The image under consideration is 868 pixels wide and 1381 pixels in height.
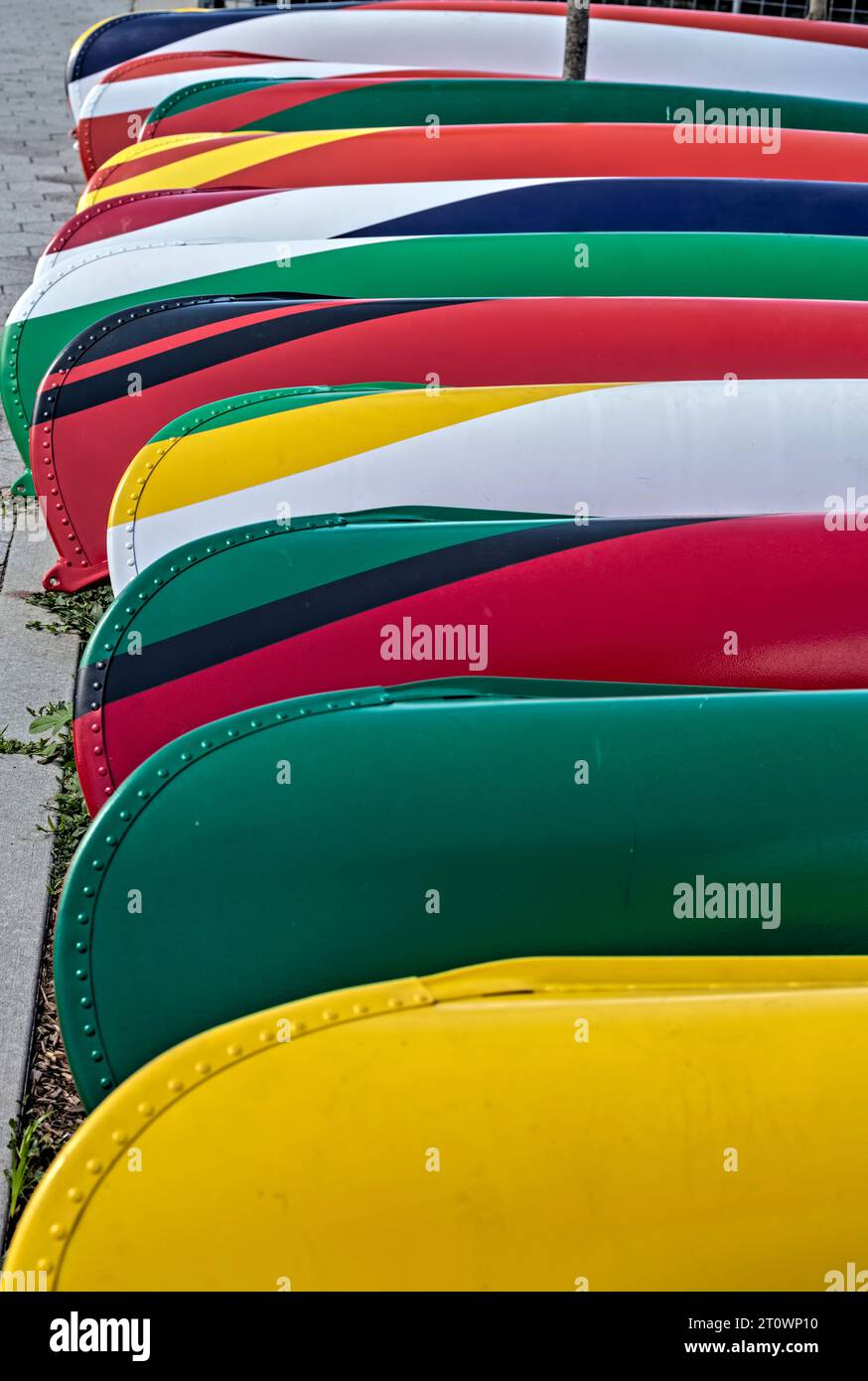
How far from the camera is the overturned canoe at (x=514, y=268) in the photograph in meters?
Result: 4.77

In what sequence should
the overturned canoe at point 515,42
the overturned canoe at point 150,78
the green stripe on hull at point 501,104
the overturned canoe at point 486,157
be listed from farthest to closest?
the overturned canoe at point 515,42
the overturned canoe at point 150,78
the green stripe on hull at point 501,104
the overturned canoe at point 486,157

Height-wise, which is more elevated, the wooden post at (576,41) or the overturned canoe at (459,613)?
the wooden post at (576,41)

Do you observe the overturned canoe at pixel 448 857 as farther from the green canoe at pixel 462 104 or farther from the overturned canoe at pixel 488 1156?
the green canoe at pixel 462 104

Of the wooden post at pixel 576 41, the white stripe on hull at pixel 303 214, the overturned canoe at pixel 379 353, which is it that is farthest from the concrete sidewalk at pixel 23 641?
the wooden post at pixel 576 41

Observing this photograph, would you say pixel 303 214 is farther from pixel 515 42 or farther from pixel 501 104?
Answer: pixel 515 42

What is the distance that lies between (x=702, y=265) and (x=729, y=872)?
303 cm

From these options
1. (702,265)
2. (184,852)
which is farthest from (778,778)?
(702,265)

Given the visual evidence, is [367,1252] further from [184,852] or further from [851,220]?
[851,220]

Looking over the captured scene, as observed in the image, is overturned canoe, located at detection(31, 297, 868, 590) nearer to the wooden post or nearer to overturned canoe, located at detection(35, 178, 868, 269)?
overturned canoe, located at detection(35, 178, 868, 269)

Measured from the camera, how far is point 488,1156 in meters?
1.99

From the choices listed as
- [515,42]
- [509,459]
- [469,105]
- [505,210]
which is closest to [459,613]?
[509,459]

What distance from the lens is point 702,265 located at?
15.8 ft

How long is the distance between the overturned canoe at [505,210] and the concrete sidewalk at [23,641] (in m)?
1.25

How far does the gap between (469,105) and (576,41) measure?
0.66m
